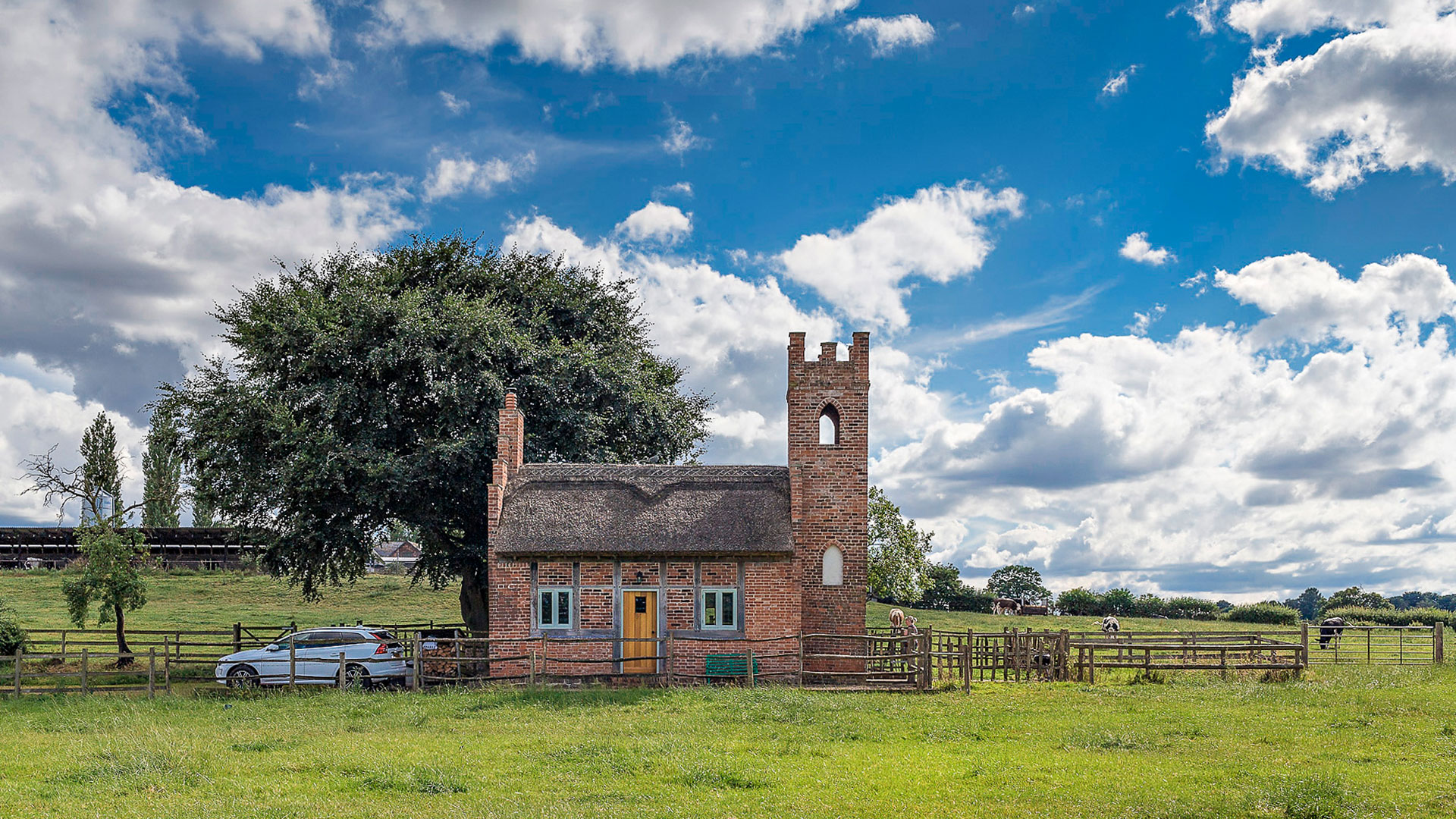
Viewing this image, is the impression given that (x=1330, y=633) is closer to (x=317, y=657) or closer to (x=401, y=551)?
(x=317, y=657)

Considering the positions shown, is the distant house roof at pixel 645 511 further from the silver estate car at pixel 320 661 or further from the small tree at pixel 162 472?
the small tree at pixel 162 472

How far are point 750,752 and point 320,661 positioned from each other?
43.9ft

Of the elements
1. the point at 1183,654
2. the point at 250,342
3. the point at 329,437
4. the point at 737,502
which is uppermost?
the point at 250,342

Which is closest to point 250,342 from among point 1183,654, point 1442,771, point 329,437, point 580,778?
point 329,437

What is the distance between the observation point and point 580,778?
13211 mm

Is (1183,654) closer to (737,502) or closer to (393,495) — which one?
(737,502)

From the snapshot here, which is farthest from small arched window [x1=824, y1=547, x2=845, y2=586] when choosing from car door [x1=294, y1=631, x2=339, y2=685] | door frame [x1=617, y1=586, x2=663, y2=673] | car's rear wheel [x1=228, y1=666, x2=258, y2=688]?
car's rear wheel [x1=228, y1=666, x2=258, y2=688]

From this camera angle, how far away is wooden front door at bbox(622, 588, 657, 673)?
2480 centimetres

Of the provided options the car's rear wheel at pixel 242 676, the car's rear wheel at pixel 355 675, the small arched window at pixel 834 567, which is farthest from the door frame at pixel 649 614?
the car's rear wheel at pixel 242 676

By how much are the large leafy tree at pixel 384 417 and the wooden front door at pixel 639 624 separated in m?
8.14

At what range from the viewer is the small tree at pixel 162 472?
33844 mm

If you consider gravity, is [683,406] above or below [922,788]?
above

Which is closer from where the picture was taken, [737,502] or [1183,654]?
[737,502]

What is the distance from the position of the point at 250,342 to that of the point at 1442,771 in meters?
32.2
